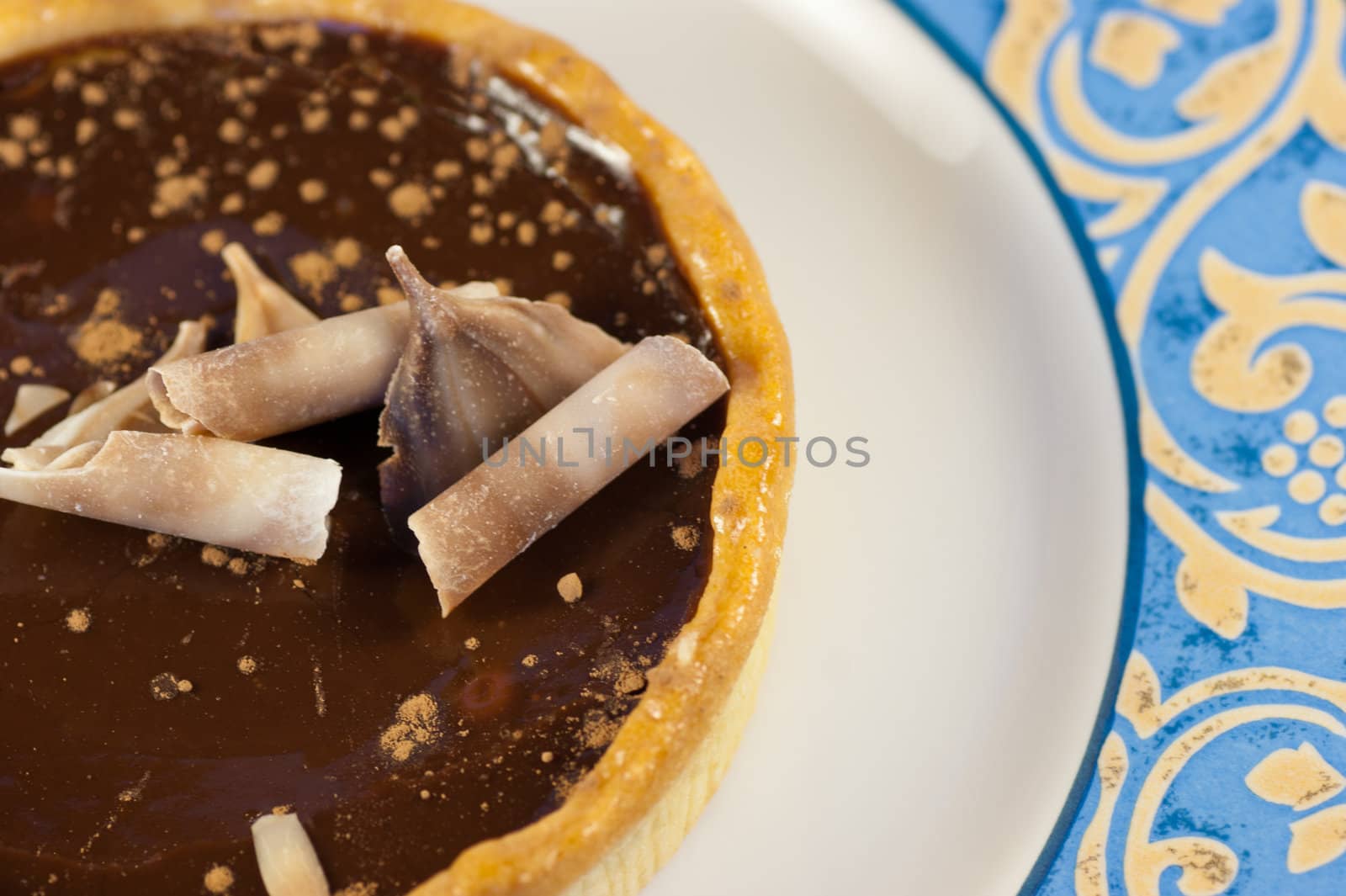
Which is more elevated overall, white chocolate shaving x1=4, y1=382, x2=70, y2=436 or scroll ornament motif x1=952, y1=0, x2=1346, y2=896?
scroll ornament motif x1=952, y1=0, x2=1346, y2=896

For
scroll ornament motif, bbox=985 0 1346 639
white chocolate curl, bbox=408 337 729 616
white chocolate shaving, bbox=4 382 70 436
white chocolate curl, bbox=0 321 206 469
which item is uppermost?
scroll ornament motif, bbox=985 0 1346 639

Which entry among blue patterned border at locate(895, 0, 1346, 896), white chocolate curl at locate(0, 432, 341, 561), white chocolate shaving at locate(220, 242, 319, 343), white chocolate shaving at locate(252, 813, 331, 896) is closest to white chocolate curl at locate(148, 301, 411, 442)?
white chocolate curl at locate(0, 432, 341, 561)

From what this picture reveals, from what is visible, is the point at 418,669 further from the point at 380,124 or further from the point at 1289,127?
the point at 1289,127

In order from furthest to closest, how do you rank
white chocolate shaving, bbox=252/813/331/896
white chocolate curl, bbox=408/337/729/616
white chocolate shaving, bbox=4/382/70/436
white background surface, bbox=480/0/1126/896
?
1. white background surface, bbox=480/0/1126/896
2. white chocolate shaving, bbox=4/382/70/436
3. white chocolate curl, bbox=408/337/729/616
4. white chocolate shaving, bbox=252/813/331/896

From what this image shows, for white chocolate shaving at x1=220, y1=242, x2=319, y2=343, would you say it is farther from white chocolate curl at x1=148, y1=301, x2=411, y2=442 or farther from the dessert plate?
the dessert plate

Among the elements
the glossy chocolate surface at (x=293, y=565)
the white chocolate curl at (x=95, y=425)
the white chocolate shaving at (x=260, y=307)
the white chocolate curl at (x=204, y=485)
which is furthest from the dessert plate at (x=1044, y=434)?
the white chocolate curl at (x=95, y=425)

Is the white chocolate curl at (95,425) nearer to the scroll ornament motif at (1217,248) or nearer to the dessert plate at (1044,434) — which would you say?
the dessert plate at (1044,434)
